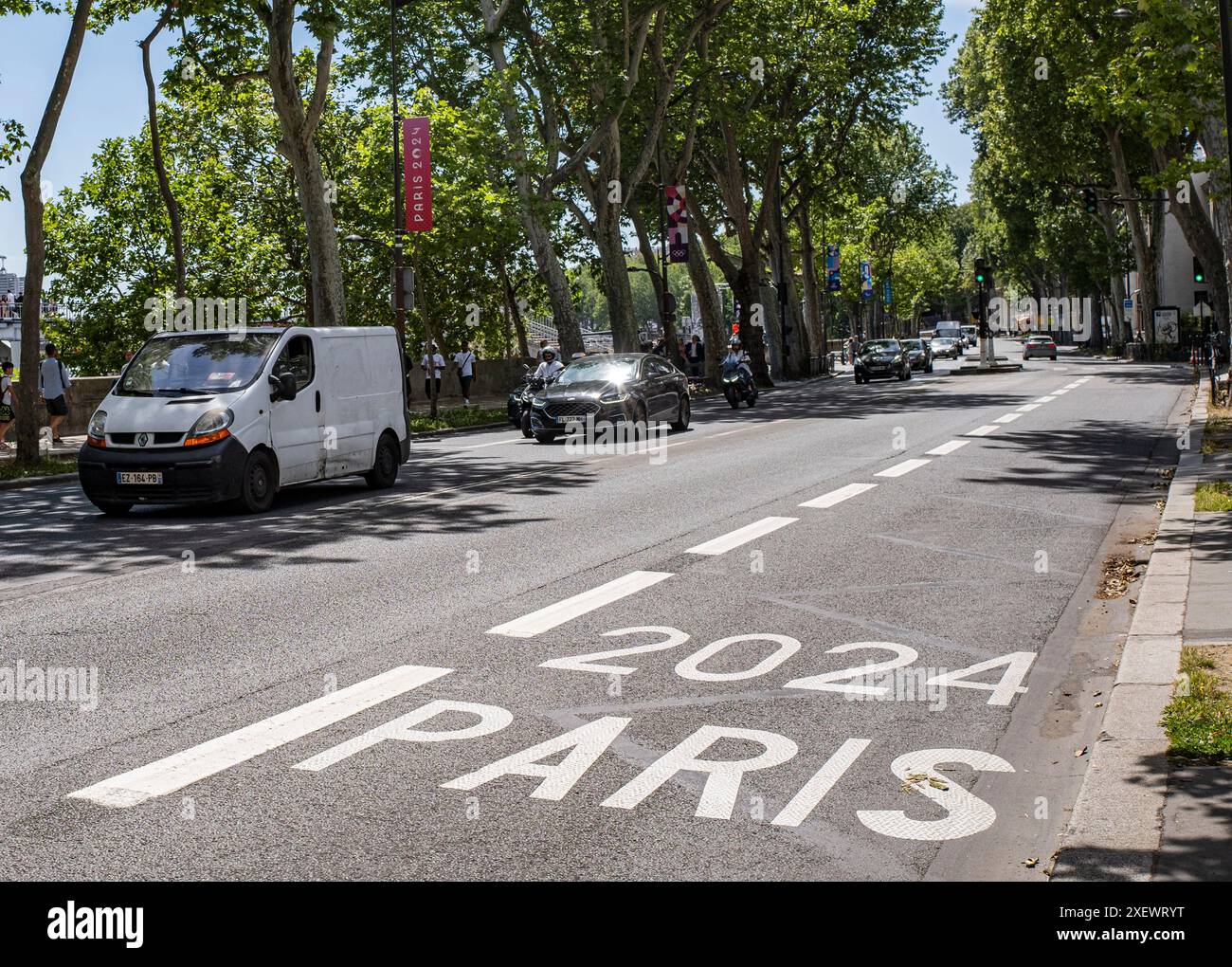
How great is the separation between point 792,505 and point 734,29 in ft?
107

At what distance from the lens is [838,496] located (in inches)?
587

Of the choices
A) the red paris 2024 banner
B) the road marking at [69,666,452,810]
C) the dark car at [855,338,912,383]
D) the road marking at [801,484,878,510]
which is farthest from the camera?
the dark car at [855,338,912,383]

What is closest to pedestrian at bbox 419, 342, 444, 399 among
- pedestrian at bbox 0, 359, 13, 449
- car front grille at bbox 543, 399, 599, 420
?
pedestrian at bbox 0, 359, 13, 449

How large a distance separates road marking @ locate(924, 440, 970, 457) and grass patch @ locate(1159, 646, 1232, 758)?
13141mm

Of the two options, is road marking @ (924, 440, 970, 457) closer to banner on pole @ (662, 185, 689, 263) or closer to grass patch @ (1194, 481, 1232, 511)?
grass patch @ (1194, 481, 1232, 511)

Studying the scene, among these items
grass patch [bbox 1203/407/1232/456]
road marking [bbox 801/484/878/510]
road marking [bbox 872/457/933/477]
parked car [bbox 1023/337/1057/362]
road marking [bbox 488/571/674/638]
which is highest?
parked car [bbox 1023/337/1057/362]

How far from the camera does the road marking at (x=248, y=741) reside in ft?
16.9

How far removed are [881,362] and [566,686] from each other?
49.0 m

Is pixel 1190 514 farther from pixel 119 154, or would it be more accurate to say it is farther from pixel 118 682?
pixel 119 154

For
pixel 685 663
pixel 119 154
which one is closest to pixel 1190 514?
pixel 685 663

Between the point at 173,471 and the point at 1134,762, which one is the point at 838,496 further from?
the point at 1134,762

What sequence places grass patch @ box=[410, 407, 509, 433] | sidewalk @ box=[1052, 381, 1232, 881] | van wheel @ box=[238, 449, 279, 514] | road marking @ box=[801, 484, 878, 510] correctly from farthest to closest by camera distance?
grass patch @ box=[410, 407, 509, 433], van wheel @ box=[238, 449, 279, 514], road marking @ box=[801, 484, 878, 510], sidewalk @ box=[1052, 381, 1232, 881]

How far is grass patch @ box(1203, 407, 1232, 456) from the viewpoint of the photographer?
1711 centimetres
